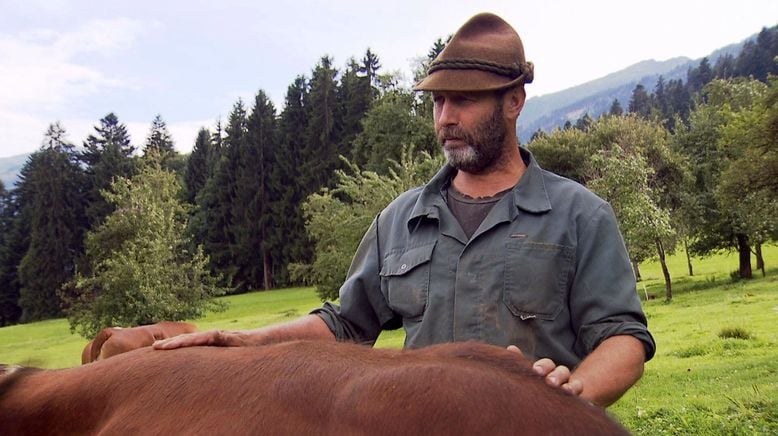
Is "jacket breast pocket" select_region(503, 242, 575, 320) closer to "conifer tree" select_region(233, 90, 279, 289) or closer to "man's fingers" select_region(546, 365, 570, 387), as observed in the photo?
"man's fingers" select_region(546, 365, 570, 387)

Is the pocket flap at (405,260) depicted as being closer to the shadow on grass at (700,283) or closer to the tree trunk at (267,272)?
the shadow on grass at (700,283)

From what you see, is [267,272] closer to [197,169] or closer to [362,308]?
[197,169]

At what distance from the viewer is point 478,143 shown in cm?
273

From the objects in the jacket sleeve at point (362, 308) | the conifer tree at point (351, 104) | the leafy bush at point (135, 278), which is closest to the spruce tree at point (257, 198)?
the conifer tree at point (351, 104)

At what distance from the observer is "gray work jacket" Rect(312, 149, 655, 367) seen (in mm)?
2504

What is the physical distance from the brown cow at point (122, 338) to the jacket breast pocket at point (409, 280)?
1262 cm

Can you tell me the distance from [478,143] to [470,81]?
25 cm

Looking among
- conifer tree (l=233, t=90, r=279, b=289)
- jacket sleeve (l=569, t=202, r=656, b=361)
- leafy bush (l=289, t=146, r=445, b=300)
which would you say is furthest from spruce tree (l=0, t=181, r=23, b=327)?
jacket sleeve (l=569, t=202, r=656, b=361)

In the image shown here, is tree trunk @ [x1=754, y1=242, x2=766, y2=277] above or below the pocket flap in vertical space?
below

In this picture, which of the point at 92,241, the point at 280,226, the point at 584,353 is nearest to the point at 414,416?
the point at 584,353

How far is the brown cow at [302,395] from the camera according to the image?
1.45 m

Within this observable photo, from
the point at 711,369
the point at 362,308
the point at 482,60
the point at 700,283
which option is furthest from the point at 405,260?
the point at 700,283

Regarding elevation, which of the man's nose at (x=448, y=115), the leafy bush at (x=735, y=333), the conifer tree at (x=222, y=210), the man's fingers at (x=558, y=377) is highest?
the conifer tree at (x=222, y=210)

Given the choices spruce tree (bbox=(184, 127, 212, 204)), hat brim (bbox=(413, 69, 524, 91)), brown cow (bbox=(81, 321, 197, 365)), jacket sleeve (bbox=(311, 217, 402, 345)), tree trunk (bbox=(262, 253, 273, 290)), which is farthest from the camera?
spruce tree (bbox=(184, 127, 212, 204))
